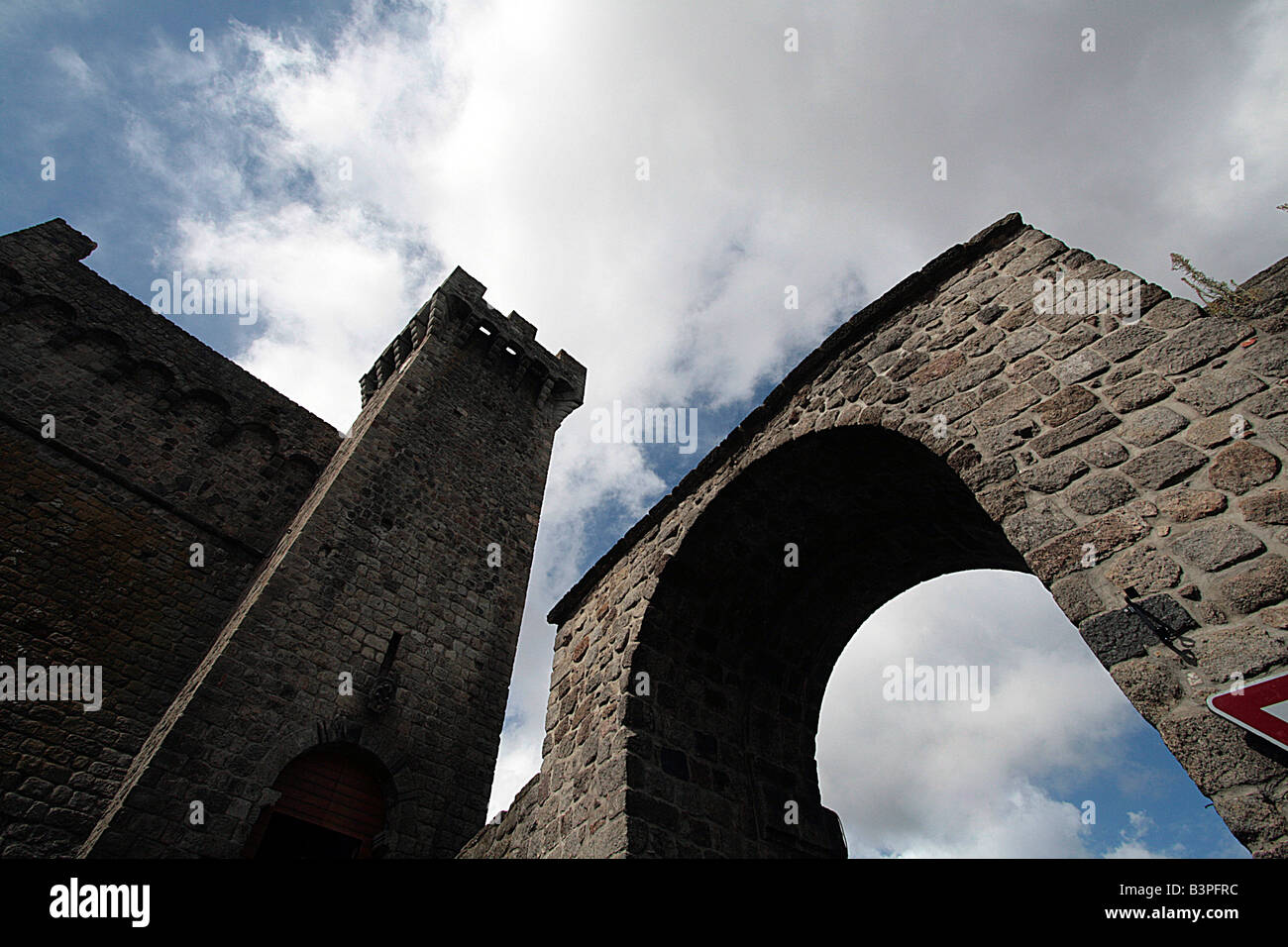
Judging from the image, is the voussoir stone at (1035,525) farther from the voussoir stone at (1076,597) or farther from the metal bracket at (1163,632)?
the metal bracket at (1163,632)

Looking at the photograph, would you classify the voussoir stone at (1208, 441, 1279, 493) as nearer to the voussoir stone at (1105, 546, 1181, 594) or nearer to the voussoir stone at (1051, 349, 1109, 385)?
the voussoir stone at (1105, 546, 1181, 594)

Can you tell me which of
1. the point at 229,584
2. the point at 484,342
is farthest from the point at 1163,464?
the point at 484,342

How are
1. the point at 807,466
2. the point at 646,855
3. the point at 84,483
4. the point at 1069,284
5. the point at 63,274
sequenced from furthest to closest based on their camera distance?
the point at 63,274, the point at 84,483, the point at 807,466, the point at 646,855, the point at 1069,284

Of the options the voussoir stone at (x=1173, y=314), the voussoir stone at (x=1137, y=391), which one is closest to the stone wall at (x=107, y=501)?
the voussoir stone at (x=1137, y=391)

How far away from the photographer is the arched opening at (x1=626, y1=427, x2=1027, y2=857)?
163 inches

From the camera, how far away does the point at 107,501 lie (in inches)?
340

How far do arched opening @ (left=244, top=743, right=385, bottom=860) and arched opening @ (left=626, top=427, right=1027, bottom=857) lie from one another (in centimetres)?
453

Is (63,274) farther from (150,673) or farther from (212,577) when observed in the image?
(150,673)

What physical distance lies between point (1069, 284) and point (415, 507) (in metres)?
8.69

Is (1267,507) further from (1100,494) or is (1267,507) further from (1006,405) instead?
(1006,405)
